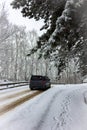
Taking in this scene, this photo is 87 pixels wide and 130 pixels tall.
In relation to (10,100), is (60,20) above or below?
above

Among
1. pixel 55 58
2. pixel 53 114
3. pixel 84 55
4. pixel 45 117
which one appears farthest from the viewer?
pixel 55 58

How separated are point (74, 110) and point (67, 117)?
7.38ft

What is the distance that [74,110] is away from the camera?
14.5 m

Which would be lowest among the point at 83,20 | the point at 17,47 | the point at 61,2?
the point at 83,20

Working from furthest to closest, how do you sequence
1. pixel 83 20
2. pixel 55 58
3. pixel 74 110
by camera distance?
pixel 55 58 → pixel 83 20 → pixel 74 110

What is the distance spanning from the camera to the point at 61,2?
16.3 meters

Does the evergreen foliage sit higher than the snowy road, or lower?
higher

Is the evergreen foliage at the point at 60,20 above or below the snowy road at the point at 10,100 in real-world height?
above

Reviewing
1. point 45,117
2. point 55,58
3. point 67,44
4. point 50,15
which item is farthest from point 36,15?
point 45,117

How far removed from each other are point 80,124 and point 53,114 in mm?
2179

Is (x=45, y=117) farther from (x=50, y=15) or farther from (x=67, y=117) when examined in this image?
(x=50, y=15)

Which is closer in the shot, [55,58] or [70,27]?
[70,27]

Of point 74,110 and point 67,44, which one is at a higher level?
point 67,44

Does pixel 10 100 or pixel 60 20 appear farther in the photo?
pixel 10 100
